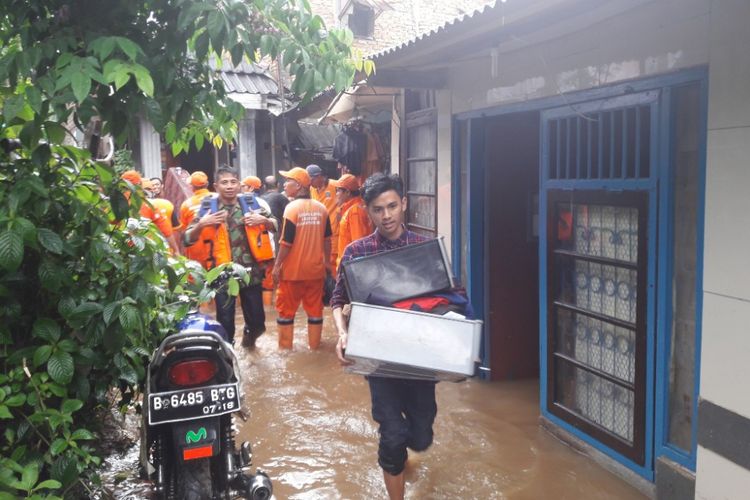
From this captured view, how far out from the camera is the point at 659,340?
3705mm

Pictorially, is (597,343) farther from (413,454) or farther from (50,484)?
(50,484)

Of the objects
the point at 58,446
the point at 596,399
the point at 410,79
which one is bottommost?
the point at 596,399

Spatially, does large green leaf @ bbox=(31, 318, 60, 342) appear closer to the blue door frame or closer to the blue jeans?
the blue jeans

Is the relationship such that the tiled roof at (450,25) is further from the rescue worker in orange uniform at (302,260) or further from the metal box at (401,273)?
the rescue worker in orange uniform at (302,260)

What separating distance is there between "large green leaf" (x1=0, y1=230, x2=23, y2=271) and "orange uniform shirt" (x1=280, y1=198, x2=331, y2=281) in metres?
4.34

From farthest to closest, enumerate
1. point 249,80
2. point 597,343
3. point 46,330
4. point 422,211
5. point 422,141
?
point 249,80
point 422,211
point 422,141
point 597,343
point 46,330

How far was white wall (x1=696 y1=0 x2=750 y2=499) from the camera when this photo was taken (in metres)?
3.04

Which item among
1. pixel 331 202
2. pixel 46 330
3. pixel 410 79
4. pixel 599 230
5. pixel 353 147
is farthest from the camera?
pixel 331 202

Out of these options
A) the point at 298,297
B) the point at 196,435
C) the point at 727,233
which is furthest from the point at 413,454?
the point at 298,297

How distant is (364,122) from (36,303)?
685 cm

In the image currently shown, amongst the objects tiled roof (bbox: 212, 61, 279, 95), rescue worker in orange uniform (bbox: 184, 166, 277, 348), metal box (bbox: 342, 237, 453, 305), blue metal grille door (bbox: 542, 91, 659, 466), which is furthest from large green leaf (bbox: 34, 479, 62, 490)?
tiled roof (bbox: 212, 61, 279, 95)

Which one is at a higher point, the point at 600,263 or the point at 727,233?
the point at 727,233

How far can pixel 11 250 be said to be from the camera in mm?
2426

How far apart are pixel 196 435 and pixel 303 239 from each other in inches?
151
